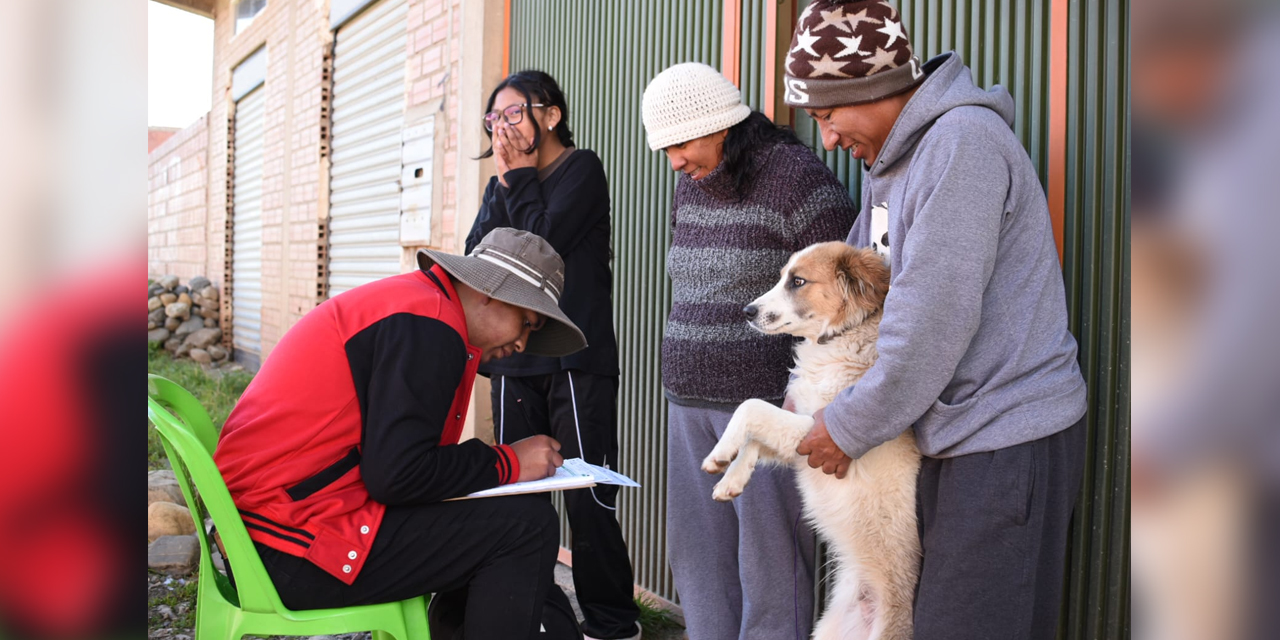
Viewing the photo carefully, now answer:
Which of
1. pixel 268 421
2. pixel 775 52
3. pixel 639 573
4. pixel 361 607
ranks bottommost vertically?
pixel 639 573

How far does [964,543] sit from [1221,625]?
133 centimetres

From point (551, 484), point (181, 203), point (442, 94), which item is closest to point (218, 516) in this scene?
point (551, 484)

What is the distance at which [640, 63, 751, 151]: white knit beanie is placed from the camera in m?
2.62

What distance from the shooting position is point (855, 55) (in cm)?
195

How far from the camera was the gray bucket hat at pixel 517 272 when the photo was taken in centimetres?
228

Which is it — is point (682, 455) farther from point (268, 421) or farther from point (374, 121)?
point (374, 121)

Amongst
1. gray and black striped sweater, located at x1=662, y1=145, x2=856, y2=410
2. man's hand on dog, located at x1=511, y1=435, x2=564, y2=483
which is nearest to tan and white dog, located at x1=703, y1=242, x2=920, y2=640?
gray and black striped sweater, located at x1=662, y1=145, x2=856, y2=410

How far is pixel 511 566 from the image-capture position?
213 centimetres

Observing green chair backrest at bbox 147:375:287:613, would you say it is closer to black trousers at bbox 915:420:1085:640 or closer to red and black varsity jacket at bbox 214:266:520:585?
red and black varsity jacket at bbox 214:266:520:585

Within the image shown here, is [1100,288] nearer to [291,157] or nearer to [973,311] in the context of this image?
[973,311]

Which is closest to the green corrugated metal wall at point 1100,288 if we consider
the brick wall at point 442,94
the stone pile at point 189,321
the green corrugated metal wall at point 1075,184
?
the green corrugated metal wall at point 1075,184

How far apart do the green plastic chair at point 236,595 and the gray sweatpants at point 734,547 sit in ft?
3.11

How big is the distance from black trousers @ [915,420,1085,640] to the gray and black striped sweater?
34.8 inches

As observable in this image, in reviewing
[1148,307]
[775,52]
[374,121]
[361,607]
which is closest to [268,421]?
[361,607]
